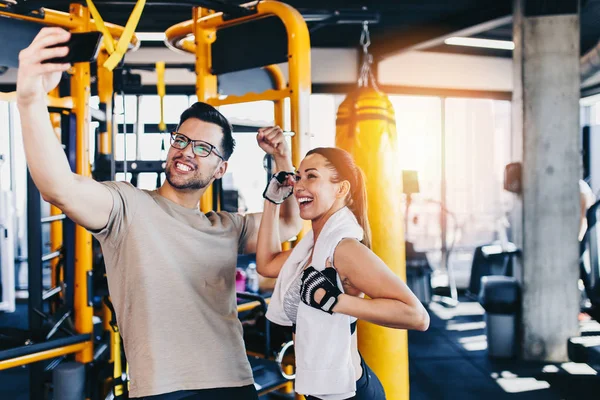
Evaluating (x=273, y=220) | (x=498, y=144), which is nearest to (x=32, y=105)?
(x=273, y=220)

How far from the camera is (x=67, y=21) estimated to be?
9.18ft

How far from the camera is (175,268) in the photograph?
1427mm

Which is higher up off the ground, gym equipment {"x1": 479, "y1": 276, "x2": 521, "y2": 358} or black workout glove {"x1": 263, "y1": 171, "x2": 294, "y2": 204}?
black workout glove {"x1": 263, "y1": 171, "x2": 294, "y2": 204}

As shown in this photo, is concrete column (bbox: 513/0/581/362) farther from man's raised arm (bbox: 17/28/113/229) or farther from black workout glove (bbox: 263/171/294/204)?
man's raised arm (bbox: 17/28/113/229)

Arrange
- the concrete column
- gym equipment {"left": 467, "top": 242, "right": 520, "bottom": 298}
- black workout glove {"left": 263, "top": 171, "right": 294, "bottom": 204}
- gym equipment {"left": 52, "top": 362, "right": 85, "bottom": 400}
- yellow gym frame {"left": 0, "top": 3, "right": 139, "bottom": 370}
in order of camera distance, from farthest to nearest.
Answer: gym equipment {"left": 467, "top": 242, "right": 520, "bottom": 298}
the concrete column
yellow gym frame {"left": 0, "top": 3, "right": 139, "bottom": 370}
gym equipment {"left": 52, "top": 362, "right": 85, "bottom": 400}
black workout glove {"left": 263, "top": 171, "right": 294, "bottom": 204}

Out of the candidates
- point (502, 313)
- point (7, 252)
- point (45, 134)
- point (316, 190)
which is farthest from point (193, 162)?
point (7, 252)

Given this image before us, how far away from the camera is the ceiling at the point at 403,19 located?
558cm

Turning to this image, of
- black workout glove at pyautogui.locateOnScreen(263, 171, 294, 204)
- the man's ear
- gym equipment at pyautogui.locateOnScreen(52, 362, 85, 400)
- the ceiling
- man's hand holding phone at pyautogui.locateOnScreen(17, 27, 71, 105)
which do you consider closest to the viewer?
man's hand holding phone at pyautogui.locateOnScreen(17, 27, 71, 105)

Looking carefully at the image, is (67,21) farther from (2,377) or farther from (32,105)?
(2,377)

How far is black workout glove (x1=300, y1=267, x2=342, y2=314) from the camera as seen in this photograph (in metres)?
1.31

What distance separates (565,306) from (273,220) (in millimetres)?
3937

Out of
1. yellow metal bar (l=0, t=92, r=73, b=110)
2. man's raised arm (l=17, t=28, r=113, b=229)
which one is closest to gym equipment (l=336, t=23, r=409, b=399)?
yellow metal bar (l=0, t=92, r=73, b=110)

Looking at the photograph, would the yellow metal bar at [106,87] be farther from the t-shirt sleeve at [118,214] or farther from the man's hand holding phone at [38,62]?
the man's hand holding phone at [38,62]

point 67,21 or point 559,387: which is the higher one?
point 67,21
